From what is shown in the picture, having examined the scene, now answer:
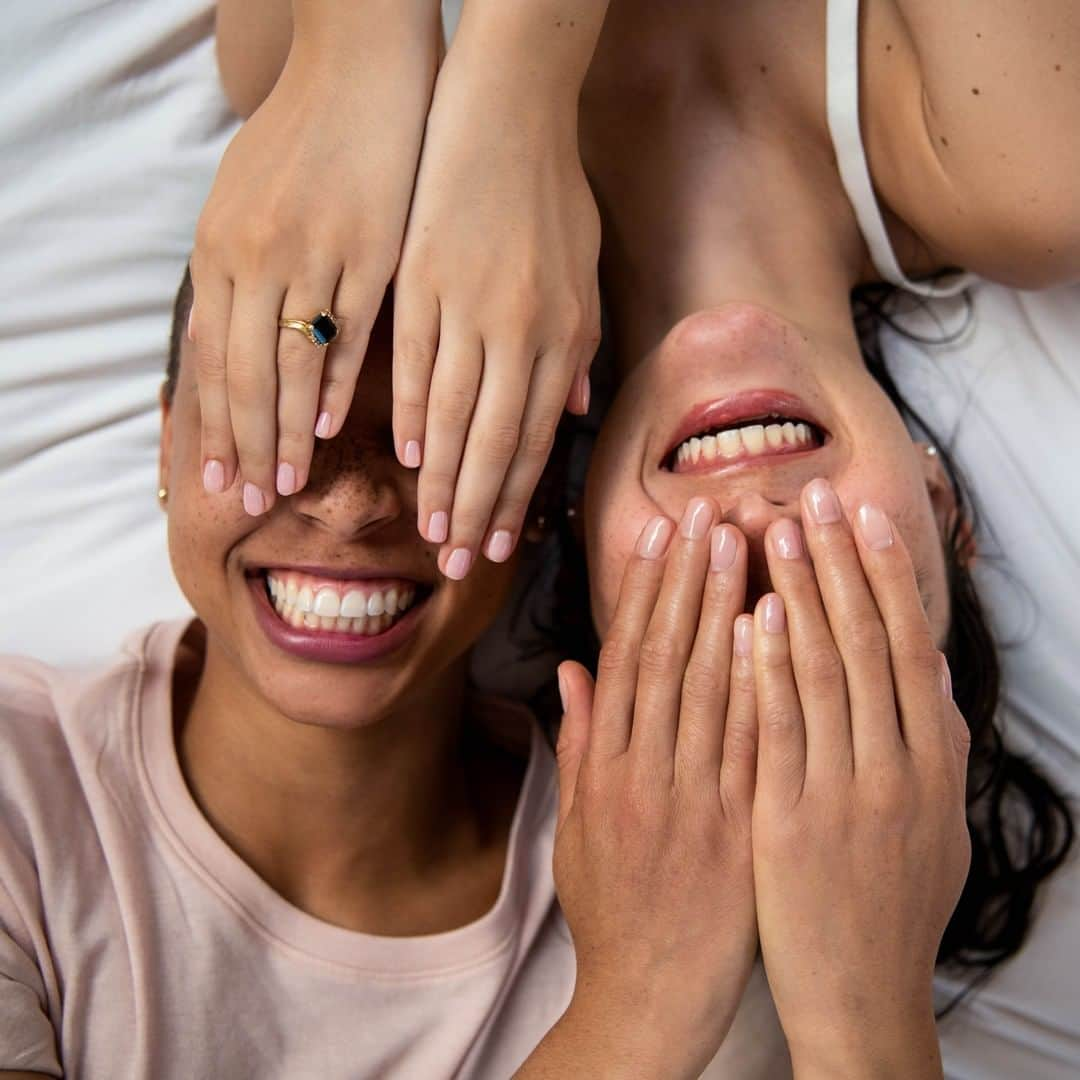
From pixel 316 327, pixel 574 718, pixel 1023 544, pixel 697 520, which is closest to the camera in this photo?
pixel 316 327

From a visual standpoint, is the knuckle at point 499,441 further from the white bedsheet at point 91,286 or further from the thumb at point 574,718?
the white bedsheet at point 91,286


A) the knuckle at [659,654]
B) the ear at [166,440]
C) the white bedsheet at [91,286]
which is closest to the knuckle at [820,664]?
the knuckle at [659,654]

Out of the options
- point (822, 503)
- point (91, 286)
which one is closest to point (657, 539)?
point (822, 503)

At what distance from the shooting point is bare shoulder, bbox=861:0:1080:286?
116 centimetres

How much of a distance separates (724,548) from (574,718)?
24 cm

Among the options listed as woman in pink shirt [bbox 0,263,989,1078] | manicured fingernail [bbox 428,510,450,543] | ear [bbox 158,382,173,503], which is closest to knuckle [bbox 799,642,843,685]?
woman in pink shirt [bbox 0,263,989,1078]

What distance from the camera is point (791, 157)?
1.37 meters

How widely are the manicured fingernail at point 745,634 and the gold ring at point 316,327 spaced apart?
42 cm

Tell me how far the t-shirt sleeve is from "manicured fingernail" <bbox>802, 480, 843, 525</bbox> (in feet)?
2.68

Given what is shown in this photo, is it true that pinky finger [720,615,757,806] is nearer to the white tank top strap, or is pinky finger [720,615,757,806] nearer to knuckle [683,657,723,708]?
knuckle [683,657,723,708]

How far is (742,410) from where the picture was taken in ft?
3.85

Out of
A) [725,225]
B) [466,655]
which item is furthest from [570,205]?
[466,655]

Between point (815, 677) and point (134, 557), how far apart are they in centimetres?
89

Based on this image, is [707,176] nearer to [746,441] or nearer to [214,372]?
[746,441]
